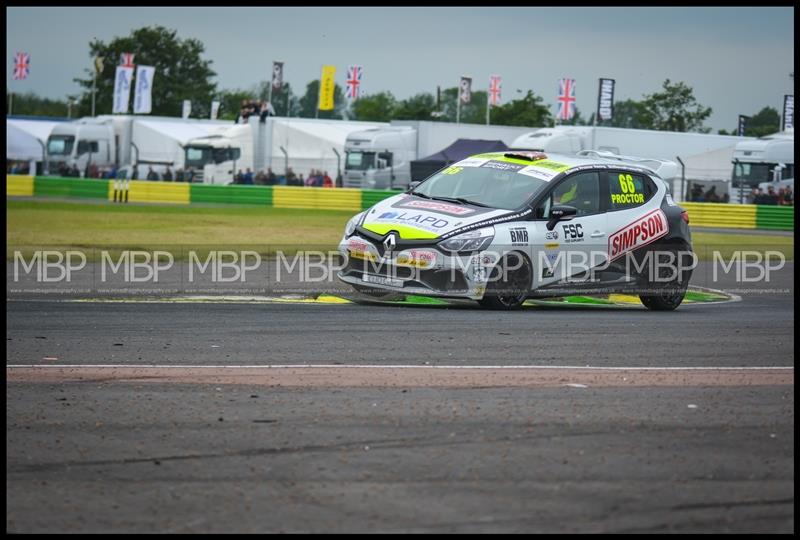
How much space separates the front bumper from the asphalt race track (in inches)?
46.2

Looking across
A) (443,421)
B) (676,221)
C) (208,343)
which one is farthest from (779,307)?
(443,421)

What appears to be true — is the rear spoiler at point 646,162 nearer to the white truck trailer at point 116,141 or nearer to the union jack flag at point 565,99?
the white truck trailer at point 116,141

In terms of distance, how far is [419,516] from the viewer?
4781 mm

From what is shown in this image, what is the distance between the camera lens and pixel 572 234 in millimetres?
13023

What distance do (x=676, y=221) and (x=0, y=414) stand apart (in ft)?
30.6

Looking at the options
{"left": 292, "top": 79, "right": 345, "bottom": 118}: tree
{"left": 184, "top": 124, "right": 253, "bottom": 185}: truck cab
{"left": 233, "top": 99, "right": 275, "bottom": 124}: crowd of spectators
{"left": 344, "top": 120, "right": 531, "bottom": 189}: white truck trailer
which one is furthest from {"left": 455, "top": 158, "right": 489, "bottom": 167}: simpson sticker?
{"left": 292, "top": 79, "right": 345, "bottom": 118}: tree

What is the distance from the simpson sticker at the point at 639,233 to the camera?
43.9ft

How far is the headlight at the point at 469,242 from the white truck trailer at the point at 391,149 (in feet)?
119

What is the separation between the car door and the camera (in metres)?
12.8

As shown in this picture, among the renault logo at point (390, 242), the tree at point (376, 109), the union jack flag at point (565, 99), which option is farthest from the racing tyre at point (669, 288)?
the tree at point (376, 109)

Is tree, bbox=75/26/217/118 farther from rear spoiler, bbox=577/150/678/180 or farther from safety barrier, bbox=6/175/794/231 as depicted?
rear spoiler, bbox=577/150/678/180

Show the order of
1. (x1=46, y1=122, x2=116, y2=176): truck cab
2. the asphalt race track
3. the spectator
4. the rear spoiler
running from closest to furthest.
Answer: the asphalt race track < the rear spoiler < the spectator < (x1=46, y1=122, x2=116, y2=176): truck cab

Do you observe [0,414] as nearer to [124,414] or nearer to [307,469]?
[124,414]

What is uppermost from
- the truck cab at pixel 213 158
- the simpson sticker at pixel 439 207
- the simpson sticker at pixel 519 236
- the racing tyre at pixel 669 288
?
the truck cab at pixel 213 158
